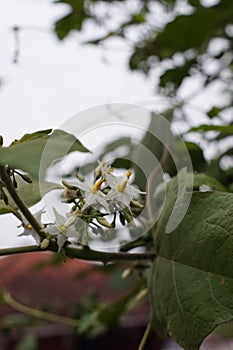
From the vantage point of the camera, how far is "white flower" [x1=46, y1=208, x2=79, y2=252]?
0.29 metres

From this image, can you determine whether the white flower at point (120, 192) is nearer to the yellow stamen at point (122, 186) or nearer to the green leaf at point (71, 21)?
the yellow stamen at point (122, 186)

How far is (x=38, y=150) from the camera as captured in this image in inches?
10.2

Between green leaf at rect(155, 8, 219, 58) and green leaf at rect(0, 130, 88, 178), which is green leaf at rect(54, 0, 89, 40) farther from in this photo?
green leaf at rect(0, 130, 88, 178)

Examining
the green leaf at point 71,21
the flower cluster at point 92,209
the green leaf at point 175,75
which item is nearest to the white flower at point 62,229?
the flower cluster at point 92,209

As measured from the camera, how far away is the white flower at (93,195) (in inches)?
11.5

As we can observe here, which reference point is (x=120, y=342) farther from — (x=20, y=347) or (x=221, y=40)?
(x=221, y=40)

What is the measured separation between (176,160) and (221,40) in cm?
49

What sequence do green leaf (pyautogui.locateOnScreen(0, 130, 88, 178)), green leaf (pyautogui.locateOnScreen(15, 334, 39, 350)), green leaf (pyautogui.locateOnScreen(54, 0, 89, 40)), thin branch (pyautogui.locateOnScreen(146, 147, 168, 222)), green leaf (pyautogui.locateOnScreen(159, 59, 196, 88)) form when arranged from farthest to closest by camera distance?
green leaf (pyautogui.locateOnScreen(15, 334, 39, 350))
green leaf (pyautogui.locateOnScreen(54, 0, 89, 40))
green leaf (pyautogui.locateOnScreen(159, 59, 196, 88))
thin branch (pyautogui.locateOnScreen(146, 147, 168, 222))
green leaf (pyautogui.locateOnScreen(0, 130, 88, 178))

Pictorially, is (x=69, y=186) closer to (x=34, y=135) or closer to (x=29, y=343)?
(x=34, y=135)

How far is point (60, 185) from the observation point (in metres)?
0.32

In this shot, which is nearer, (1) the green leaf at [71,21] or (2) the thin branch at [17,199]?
(2) the thin branch at [17,199]

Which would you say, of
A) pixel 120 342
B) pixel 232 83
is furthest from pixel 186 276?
pixel 120 342

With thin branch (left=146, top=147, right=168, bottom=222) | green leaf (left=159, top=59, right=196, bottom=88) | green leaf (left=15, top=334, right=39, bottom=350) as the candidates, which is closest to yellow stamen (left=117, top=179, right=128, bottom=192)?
thin branch (left=146, top=147, right=168, bottom=222)

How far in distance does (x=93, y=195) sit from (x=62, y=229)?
2cm
